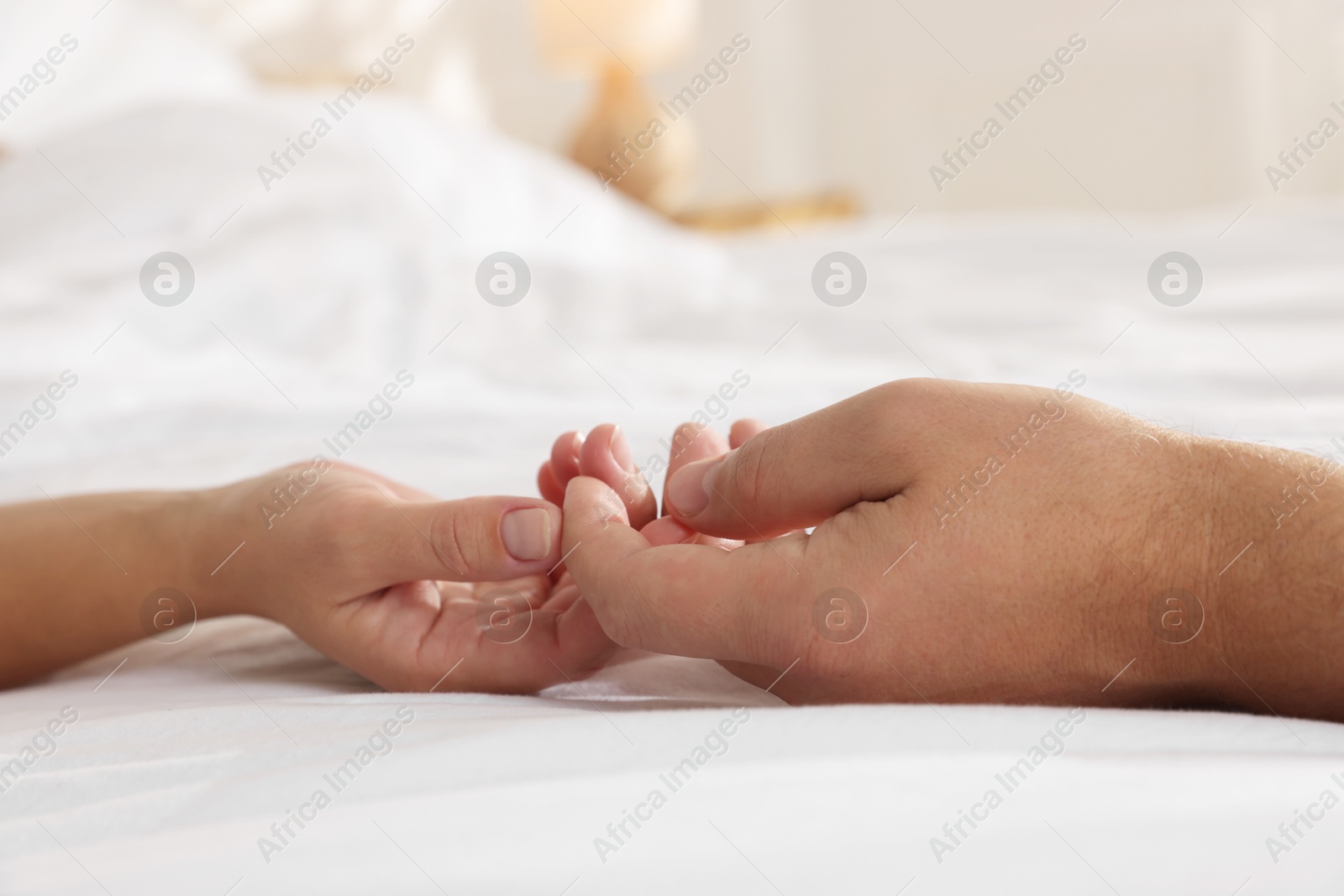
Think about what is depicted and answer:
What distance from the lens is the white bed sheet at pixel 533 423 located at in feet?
1.14

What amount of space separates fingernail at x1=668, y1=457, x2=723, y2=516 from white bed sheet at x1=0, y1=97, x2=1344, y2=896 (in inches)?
3.6

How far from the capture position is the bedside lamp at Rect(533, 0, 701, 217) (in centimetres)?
304

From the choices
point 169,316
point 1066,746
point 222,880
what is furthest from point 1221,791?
point 169,316

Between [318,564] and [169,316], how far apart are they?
2.30ft

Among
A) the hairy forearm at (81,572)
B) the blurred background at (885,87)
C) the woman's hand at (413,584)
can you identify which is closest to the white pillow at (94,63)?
the blurred background at (885,87)

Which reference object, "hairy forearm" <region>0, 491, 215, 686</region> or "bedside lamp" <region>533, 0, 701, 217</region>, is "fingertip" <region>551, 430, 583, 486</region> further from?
"bedside lamp" <region>533, 0, 701, 217</region>

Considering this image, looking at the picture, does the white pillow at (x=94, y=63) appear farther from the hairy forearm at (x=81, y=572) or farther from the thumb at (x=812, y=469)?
the thumb at (x=812, y=469)

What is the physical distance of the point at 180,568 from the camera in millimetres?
646

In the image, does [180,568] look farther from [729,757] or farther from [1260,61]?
[1260,61]

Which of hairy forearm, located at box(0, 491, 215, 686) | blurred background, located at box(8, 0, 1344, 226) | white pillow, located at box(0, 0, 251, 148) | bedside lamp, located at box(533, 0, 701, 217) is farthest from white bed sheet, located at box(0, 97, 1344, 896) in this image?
blurred background, located at box(8, 0, 1344, 226)

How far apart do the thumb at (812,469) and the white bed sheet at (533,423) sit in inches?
3.4

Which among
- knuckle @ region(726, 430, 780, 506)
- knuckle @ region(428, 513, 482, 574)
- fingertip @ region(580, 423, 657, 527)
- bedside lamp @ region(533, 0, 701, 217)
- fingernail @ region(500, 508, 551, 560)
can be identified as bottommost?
knuckle @ region(428, 513, 482, 574)

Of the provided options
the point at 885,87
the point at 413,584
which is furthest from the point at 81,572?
the point at 885,87

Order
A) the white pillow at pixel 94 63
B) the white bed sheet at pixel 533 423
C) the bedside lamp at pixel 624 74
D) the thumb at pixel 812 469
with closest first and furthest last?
the white bed sheet at pixel 533 423
the thumb at pixel 812 469
the white pillow at pixel 94 63
the bedside lamp at pixel 624 74
